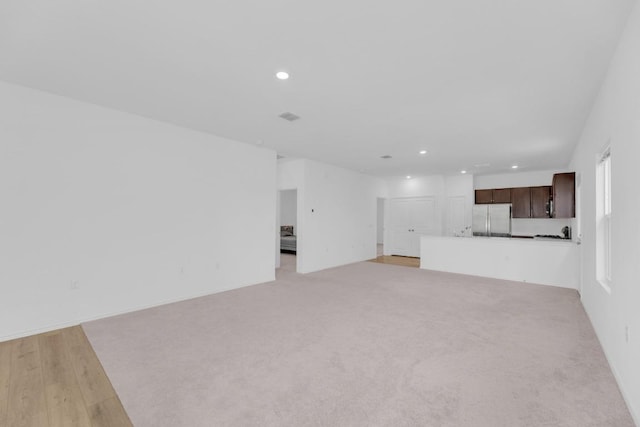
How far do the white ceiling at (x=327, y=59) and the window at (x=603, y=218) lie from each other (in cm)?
86

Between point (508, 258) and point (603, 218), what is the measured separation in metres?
3.28

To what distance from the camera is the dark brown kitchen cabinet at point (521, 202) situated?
7.80m

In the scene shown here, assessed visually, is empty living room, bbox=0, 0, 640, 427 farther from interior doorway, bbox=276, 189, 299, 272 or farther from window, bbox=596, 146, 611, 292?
interior doorway, bbox=276, 189, 299, 272

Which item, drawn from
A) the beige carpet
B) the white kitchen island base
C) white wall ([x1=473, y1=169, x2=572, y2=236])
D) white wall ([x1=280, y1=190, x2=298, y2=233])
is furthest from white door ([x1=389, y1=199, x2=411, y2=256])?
the beige carpet

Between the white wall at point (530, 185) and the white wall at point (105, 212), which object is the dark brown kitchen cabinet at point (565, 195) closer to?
the white wall at point (530, 185)

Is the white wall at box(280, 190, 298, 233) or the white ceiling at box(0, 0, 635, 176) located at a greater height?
the white ceiling at box(0, 0, 635, 176)

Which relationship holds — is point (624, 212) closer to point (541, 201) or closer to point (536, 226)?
point (541, 201)

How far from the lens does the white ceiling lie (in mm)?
1979

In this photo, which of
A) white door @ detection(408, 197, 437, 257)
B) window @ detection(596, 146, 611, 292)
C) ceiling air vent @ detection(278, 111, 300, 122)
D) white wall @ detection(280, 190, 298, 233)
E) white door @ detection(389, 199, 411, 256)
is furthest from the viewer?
white wall @ detection(280, 190, 298, 233)

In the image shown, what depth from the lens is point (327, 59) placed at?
255 centimetres

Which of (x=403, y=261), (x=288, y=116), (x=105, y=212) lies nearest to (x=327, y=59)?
(x=288, y=116)

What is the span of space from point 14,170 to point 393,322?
466cm

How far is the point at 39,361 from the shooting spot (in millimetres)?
2654

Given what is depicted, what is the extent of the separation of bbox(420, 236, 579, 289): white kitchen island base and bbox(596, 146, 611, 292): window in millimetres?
2849
